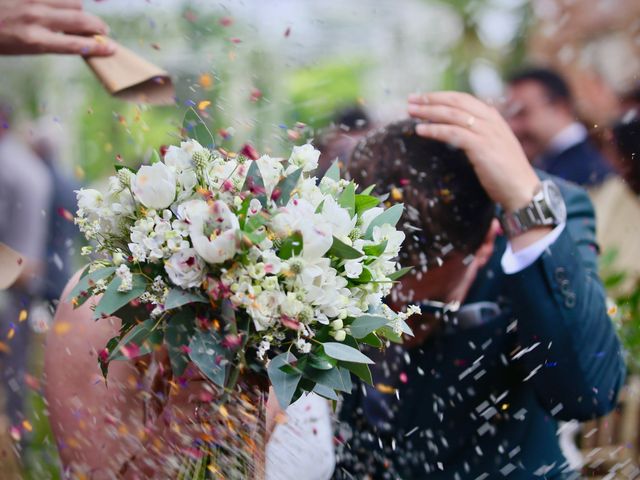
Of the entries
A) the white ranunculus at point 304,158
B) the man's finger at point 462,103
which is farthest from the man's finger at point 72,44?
the white ranunculus at point 304,158

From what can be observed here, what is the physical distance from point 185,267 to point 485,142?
939 millimetres

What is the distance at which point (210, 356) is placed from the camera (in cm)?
107

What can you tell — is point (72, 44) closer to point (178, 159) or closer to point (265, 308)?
point (178, 159)

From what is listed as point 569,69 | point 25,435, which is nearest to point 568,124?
point 569,69

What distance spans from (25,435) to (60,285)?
1.94 ft

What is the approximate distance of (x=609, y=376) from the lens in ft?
5.71

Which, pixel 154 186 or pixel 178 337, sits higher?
pixel 154 186

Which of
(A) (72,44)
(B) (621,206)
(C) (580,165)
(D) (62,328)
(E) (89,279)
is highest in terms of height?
(E) (89,279)

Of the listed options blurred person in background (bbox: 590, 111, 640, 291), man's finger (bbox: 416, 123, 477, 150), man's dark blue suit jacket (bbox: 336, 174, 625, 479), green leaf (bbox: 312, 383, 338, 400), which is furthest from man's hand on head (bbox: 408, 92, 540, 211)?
blurred person in background (bbox: 590, 111, 640, 291)

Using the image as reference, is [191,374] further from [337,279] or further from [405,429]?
[405,429]

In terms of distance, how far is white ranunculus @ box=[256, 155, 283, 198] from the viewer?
3.77 ft

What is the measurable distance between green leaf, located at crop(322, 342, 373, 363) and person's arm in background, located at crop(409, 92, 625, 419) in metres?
0.71

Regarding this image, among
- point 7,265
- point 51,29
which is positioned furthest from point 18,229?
point 7,265

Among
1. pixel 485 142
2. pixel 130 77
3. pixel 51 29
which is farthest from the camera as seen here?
pixel 51 29
